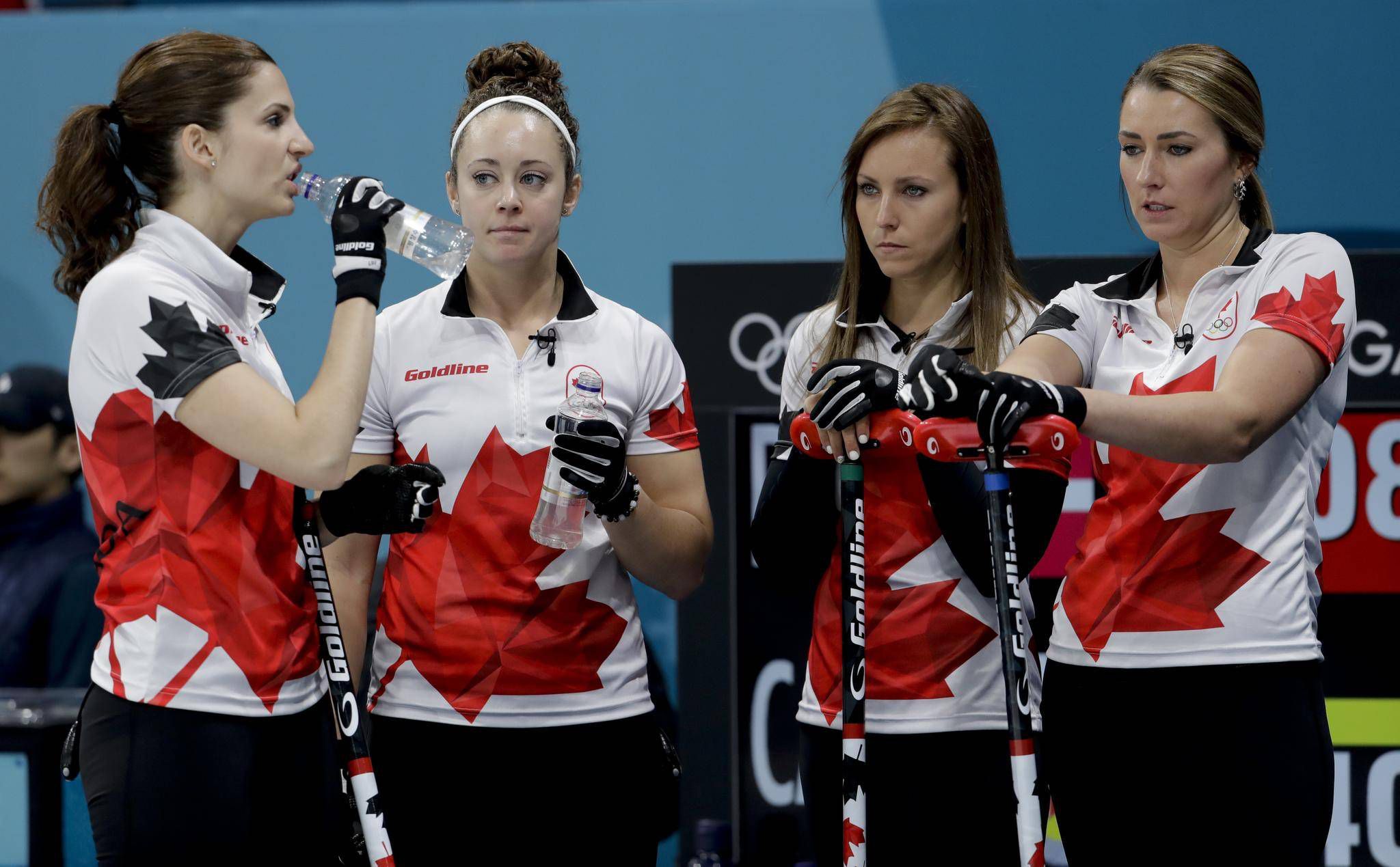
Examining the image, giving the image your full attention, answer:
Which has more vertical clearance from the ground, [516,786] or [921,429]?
[921,429]

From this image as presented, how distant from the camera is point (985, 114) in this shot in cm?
362

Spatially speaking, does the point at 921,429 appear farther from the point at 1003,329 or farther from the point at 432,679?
the point at 432,679

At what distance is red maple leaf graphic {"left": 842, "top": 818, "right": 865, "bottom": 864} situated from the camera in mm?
2156

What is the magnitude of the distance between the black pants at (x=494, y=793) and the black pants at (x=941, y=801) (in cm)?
45

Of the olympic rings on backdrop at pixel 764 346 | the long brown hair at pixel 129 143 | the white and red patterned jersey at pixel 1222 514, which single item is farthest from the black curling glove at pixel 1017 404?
the olympic rings on backdrop at pixel 764 346

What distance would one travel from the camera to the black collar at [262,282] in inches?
85.1

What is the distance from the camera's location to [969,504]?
2.22 meters

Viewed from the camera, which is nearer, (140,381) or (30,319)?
(140,381)

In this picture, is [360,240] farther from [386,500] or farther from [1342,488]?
[1342,488]

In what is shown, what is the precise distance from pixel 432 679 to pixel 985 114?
2179 mm

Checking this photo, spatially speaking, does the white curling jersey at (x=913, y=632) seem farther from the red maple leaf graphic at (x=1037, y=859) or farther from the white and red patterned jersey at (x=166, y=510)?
the white and red patterned jersey at (x=166, y=510)

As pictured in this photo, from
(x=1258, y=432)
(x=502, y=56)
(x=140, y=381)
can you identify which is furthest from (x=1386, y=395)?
(x=140, y=381)

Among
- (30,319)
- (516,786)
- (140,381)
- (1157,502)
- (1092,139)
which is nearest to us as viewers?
(140,381)

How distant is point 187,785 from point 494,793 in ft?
1.83
